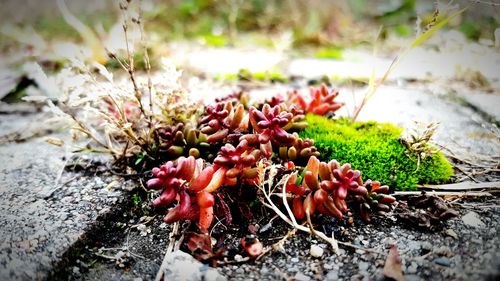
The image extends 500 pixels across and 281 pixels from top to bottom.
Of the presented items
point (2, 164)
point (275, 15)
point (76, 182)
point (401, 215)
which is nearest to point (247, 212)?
point (401, 215)

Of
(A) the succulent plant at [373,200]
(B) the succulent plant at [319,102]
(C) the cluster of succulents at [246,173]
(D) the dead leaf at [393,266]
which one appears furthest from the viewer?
(B) the succulent plant at [319,102]

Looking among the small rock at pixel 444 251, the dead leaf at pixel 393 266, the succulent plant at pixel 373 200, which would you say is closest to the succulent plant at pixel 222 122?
the succulent plant at pixel 373 200

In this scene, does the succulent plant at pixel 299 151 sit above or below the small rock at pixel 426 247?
above

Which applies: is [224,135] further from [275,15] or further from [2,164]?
[275,15]

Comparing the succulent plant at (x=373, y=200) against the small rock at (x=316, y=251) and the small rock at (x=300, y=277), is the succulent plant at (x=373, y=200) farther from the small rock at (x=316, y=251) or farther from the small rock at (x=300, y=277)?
the small rock at (x=300, y=277)

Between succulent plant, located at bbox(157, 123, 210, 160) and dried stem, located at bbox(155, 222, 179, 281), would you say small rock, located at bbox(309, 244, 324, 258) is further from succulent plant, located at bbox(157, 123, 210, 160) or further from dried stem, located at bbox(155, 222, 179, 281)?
succulent plant, located at bbox(157, 123, 210, 160)

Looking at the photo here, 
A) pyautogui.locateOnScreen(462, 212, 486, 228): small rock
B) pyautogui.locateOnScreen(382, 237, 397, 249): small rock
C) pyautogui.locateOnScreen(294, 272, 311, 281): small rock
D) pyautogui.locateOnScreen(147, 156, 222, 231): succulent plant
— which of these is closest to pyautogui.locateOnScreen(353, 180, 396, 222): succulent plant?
pyautogui.locateOnScreen(382, 237, 397, 249): small rock
